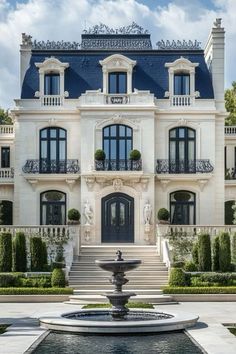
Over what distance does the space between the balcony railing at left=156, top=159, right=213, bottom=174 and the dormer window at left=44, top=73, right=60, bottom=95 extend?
24.1ft

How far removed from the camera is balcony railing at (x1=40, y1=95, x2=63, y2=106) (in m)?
44.4

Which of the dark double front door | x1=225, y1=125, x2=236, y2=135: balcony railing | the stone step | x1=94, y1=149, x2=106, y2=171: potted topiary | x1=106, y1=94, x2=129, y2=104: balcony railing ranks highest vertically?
x1=106, y1=94, x2=129, y2=104: balcony railing

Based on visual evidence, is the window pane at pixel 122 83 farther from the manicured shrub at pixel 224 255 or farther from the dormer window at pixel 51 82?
the manicured shrub at pixel 224 255

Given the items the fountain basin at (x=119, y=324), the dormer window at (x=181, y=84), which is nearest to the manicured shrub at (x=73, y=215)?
the dormer window at (x=181, y=84)

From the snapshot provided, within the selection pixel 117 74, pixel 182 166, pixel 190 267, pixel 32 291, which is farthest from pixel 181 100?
pixel 32 291

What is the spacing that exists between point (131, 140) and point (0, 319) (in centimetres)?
2047

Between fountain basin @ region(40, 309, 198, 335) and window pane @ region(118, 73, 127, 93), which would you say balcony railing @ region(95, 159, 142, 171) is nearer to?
window pane @ region(118, 73, 127, 93)

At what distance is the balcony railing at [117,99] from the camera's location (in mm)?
43812

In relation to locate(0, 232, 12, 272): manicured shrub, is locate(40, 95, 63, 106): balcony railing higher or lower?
higher

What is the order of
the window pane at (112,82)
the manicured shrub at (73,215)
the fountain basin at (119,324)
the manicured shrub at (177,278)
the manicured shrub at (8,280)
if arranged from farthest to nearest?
the window pane at (112,82) → the manicured shrub at (73,215) → the manicured shrub at (177,278) → the manicured shrub at (8,280) → the fountain basin at (119,324)

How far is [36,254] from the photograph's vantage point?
36.0 metres

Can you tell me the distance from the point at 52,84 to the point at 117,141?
17.2 ft

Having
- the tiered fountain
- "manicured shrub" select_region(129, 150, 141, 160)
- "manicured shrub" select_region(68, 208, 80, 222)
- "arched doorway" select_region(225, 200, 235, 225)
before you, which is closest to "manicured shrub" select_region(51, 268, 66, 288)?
"manicured shrub" select_region(68, 208, 80, 222)

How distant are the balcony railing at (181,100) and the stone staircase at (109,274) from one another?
8.63 meters
